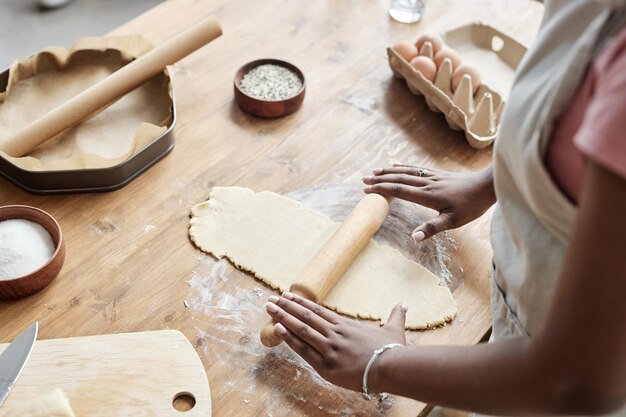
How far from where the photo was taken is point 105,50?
1397 millimetres

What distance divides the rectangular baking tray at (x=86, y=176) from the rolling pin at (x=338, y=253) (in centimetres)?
40

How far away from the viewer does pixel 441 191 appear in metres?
1.18

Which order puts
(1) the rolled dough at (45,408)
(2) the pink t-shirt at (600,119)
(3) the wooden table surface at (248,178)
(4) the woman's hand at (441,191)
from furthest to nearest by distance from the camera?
(4) the woman's hand at (441,191)
(3) the wooden table surface at (248,178)
(1) the rolled dough at (45,408)
(2) the pink t-shirt at (600,119)

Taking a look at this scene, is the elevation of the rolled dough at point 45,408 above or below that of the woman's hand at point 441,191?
below

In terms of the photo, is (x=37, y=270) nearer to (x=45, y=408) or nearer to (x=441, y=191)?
(x=45, y=408)

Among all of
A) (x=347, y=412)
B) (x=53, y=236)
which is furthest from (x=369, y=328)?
(x=53, y=236)

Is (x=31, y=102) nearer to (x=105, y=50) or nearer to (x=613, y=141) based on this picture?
(x=105, y=50)

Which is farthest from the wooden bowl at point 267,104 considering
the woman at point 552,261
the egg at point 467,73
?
the woman at point 552,261

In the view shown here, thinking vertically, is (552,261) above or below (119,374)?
above

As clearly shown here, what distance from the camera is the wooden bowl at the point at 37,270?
1005 mm

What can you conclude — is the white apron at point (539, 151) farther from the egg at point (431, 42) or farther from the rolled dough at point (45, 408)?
the egg at point (431, 42)

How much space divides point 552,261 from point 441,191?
1.52 feet

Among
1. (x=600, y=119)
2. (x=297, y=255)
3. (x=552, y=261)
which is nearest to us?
(x=600, y=119)

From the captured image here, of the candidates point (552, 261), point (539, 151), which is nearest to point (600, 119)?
point (539, 151)
